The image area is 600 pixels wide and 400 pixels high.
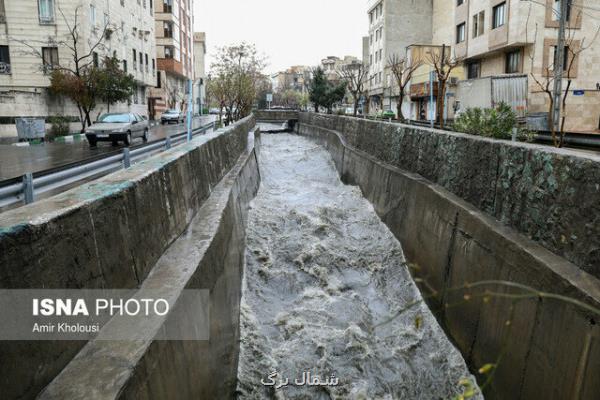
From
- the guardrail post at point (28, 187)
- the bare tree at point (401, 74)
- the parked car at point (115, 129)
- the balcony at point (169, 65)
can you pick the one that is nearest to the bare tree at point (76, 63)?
the parked car at point (115, 129)

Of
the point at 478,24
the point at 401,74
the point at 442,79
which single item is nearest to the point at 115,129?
the point at 442,79

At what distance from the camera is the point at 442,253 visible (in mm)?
7582

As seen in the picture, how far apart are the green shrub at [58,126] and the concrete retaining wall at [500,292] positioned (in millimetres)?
24282

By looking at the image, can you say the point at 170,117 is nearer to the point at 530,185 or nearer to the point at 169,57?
the point at 169,57

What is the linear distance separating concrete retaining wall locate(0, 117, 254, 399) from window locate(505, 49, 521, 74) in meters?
33.0

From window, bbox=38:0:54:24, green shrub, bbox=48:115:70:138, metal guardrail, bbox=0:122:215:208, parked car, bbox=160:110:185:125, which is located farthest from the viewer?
parked car, bbox=160:110:185:125

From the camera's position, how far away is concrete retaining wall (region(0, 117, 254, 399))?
269cm

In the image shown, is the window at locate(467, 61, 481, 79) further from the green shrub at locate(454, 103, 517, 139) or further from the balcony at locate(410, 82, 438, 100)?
the green shrub at locate(454, 103, 517, 139)

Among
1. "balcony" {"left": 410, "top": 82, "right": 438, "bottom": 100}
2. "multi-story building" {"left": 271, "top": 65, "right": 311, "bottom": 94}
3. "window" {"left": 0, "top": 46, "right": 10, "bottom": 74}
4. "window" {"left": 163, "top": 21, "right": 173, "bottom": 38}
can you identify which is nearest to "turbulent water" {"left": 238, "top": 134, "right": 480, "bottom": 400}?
"window" {"left": 0, "top": 46, "right": 10, "bottom": 74}

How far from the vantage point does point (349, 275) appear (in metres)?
9.17

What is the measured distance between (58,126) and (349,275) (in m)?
25.2

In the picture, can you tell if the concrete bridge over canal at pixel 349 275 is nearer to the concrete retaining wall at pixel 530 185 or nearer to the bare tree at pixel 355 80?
the concrete retaining wall at pixel 530 185

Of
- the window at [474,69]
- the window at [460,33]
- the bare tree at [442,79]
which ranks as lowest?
the bare tree at [442,79]

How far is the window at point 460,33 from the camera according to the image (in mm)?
42000
